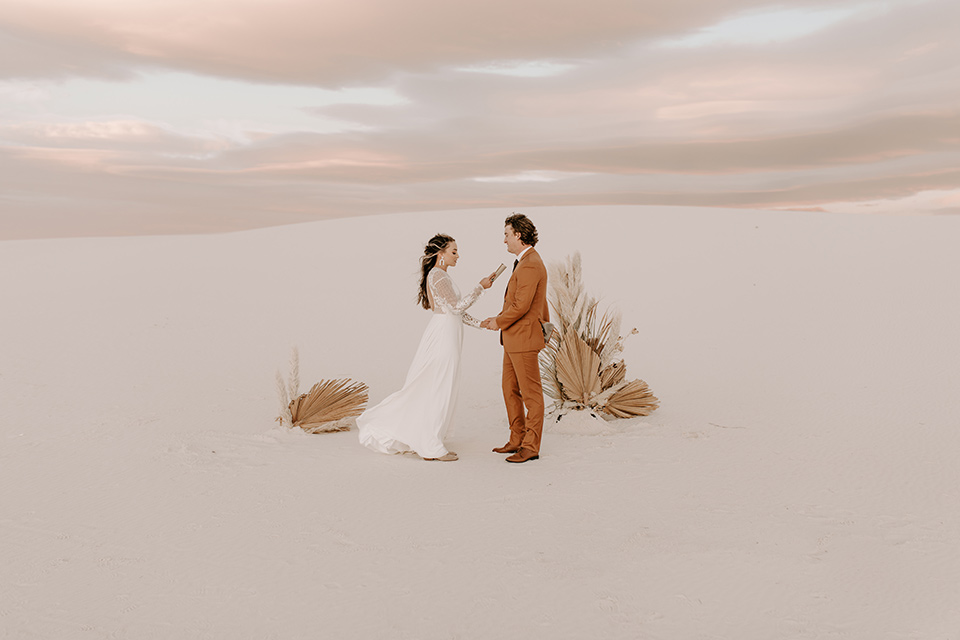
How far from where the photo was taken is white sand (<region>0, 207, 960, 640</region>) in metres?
3.92

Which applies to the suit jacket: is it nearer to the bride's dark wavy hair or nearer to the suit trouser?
the suit trouser

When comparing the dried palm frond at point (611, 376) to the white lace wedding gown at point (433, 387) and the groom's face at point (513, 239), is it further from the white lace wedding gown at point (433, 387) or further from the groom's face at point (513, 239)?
the groom's face at point (513, 239)

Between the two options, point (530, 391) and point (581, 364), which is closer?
point (530, 391)

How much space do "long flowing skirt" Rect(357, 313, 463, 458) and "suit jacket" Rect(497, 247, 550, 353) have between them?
51 cm

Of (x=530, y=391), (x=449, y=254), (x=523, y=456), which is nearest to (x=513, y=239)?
(x=449, y=254)

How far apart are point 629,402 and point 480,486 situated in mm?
2867

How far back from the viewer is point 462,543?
4.68 m

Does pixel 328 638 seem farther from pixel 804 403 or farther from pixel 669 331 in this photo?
pixel 669 331

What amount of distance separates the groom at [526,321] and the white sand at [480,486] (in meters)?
0.36

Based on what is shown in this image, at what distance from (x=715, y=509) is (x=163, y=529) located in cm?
380

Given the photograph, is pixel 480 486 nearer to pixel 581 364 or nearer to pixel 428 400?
pixel 428 400

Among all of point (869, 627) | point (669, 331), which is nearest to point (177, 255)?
point (669, 331)

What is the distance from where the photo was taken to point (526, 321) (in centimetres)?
652

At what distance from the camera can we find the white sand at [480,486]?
12.9ft
